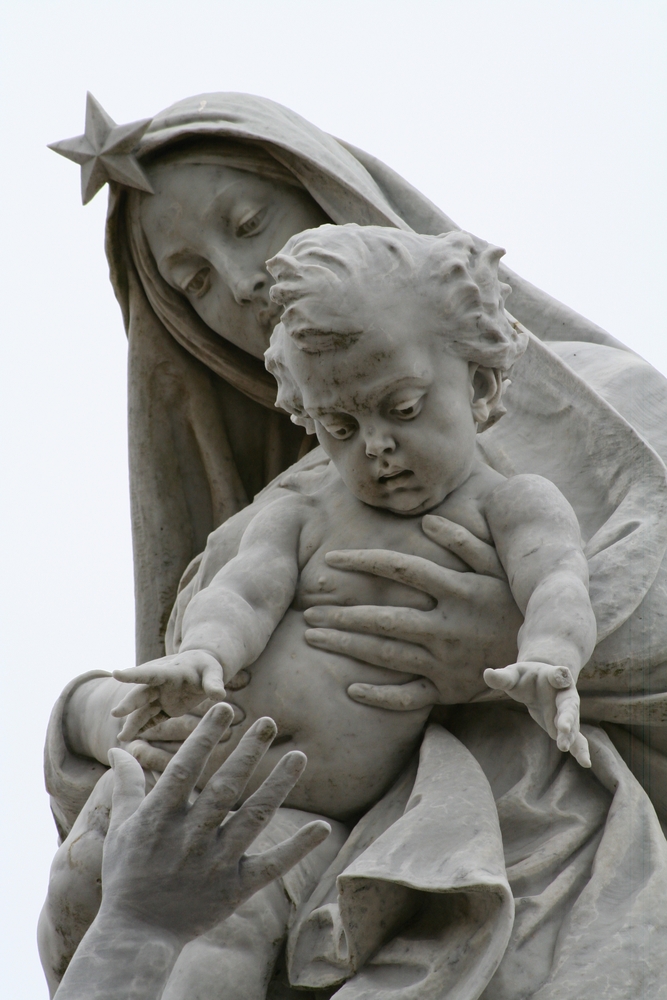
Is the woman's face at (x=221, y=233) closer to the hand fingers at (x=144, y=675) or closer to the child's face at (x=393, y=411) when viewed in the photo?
the child's face at (x=393, y=411)

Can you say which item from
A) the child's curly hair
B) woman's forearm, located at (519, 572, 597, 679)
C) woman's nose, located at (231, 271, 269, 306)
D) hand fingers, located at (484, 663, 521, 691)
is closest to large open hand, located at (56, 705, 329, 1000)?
hand fingers, located at (484, 663, 521, 691)

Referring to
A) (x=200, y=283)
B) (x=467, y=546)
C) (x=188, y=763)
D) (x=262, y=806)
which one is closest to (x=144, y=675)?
(x=188, y=763)

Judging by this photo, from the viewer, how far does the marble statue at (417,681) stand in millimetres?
3055

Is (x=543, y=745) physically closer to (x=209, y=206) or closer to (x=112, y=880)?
(x=112, y=880)

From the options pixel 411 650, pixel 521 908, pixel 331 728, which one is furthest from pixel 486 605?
pixel 521 908

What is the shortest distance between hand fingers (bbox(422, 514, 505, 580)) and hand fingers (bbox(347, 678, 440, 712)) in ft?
1.00

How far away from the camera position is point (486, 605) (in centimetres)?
349

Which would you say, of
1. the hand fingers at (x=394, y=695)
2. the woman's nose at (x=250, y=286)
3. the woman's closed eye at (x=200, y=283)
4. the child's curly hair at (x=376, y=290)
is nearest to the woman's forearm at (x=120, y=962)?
the hand fingers at (x=394, y=695)

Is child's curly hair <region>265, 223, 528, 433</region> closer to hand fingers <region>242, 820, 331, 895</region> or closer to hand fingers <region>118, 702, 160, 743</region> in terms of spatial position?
hand fingers <region>118, 702, 160, 743</region>

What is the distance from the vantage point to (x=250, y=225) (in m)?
4.44

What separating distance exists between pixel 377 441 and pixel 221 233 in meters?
1.35

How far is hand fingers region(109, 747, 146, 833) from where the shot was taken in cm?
305

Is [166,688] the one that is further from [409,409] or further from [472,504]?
[472,504]

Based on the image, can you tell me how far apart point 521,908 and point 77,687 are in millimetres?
1573
